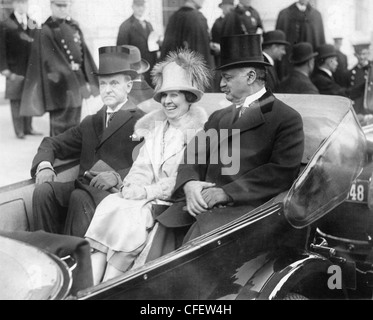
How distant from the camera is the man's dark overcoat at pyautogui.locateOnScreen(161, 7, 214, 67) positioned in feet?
8.40

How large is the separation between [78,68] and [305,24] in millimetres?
1052

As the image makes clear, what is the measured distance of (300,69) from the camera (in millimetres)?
2916

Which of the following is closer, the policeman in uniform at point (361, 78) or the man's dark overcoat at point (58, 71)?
the man's dark overcoat at point (58, 71)

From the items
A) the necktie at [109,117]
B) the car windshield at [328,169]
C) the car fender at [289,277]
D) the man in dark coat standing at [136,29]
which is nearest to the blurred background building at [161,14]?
the man in dark coat standing at [136,29]

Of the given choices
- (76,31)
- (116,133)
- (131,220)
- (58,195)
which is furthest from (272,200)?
(76,31)

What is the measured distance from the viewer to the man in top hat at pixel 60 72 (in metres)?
2.71

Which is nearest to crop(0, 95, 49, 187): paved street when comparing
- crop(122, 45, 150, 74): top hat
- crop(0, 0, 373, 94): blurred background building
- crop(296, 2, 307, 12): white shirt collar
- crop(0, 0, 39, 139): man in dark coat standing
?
crop(0, 0, 39, 139): man in dark coat standing

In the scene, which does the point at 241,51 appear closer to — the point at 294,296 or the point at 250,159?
the point at 250,159

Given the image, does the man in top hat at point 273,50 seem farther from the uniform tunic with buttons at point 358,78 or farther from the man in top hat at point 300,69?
the uniform tunic with buttons at point 358,78

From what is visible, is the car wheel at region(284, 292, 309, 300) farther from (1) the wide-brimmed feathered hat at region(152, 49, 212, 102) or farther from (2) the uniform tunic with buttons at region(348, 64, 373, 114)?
(2) the uniform tunic with buttons at region(348, 64, 373, 114)

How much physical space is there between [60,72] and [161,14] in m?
0.58

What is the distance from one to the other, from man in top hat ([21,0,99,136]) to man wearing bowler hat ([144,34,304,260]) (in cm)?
61

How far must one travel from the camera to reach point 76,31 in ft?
8.95
